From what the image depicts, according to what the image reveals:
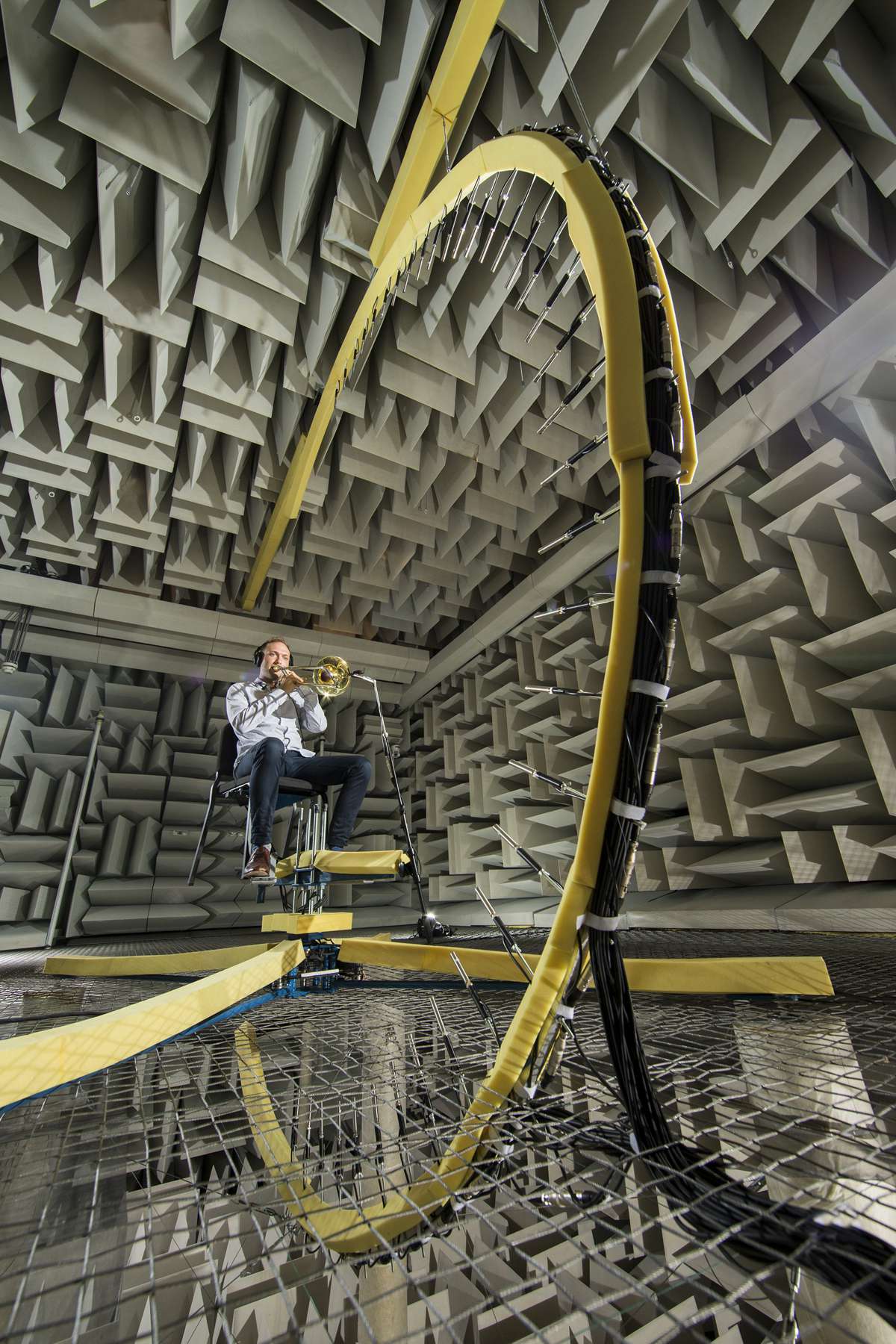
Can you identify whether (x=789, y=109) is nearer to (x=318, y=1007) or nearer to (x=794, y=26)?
(x=794, y=26)

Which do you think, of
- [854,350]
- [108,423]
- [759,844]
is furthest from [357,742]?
[854,350]

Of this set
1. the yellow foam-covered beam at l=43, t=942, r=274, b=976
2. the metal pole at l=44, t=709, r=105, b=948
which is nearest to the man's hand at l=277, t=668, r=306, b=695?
the yellow foam-covered beam at l=43, t=942, r=274, b=976

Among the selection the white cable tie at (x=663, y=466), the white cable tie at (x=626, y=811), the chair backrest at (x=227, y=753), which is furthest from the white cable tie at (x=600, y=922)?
the chair backrest at (x=227, y=753)

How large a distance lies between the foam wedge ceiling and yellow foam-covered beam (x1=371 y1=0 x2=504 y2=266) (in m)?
0.08

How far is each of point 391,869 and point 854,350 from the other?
280 centimetres

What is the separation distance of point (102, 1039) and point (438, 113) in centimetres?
276

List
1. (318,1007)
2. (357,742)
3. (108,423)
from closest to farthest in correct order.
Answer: (318,1007) < (108,423) < (357,742)

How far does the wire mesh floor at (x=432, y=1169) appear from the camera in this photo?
0.46 meters

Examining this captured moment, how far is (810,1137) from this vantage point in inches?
27.1

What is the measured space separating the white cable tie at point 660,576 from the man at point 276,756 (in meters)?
2.10

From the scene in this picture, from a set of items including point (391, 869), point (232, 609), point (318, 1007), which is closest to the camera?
point (318, 1007)

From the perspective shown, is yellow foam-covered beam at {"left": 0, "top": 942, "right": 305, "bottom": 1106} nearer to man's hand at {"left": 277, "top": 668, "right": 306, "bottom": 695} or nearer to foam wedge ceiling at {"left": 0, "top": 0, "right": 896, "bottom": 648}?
foam wedge ceiling at {"left": 0, "top": 0, "right": 896, "bottom": 648}

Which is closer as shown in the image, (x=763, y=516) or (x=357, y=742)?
(x=763, y=516)

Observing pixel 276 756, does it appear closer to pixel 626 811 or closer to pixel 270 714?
pixel 270 714
